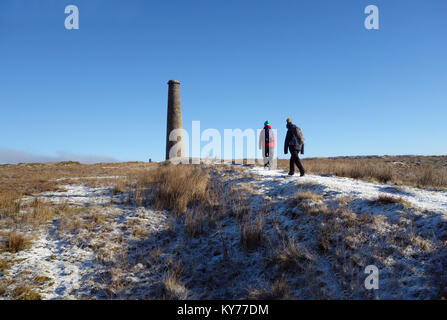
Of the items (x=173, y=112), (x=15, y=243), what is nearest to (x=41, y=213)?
(x=15, y=243)

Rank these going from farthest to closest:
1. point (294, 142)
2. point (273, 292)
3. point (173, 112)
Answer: point (173, 112), point (294, 142), point (273, 292)

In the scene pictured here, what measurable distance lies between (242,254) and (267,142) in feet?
29.8

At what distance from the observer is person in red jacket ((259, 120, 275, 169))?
14031 mm

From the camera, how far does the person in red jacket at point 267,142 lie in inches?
552

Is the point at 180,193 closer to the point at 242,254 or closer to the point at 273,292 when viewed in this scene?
the point at 242,254

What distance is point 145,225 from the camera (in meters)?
7.48

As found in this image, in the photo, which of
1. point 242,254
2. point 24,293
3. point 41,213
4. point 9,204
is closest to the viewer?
point 24,293

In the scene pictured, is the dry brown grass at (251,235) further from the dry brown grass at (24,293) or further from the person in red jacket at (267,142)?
the person in red jacket at (267,142)

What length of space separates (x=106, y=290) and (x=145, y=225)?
2.56 m

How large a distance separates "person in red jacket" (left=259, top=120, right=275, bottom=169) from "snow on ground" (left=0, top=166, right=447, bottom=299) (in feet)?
20.4

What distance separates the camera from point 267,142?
14.1 m

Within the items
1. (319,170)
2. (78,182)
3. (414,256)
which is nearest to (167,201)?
(78,182)

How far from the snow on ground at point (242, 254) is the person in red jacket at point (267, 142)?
6231 millimetres

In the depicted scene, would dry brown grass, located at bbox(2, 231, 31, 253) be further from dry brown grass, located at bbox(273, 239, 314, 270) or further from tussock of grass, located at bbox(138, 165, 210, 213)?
dry brown grass, located at bbox(273, 239, 314, 270)
